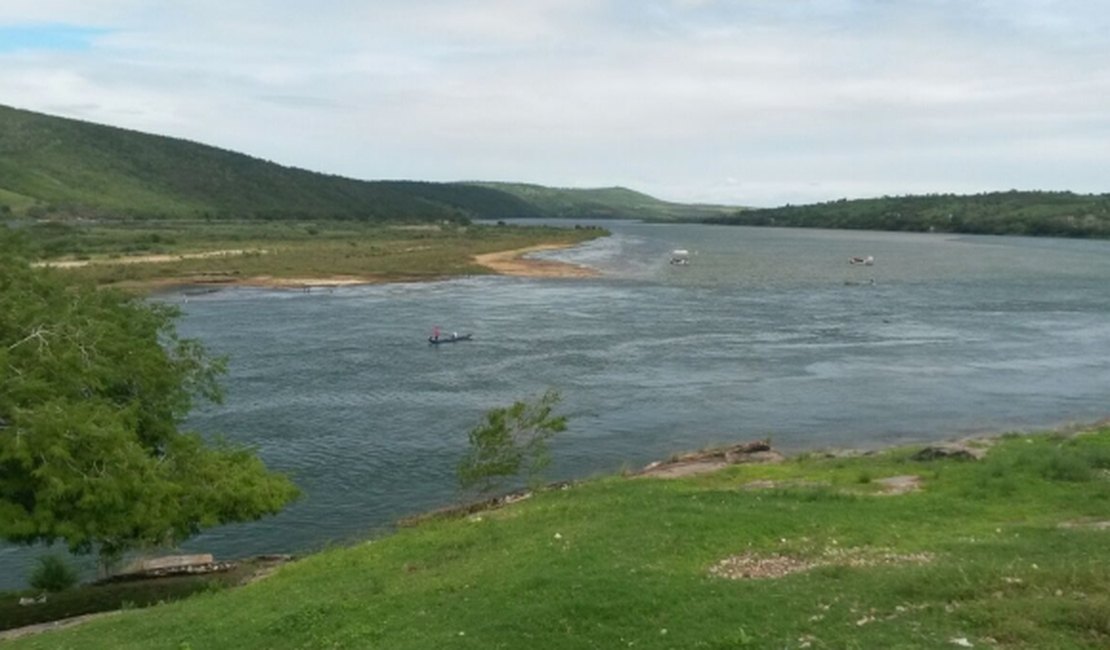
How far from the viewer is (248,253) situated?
134m

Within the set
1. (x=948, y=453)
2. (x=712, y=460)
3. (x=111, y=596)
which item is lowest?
(x=111, y=596)

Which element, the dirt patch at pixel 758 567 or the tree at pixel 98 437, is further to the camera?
the tree at pixel 98 437

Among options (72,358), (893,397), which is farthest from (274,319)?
(72,358)

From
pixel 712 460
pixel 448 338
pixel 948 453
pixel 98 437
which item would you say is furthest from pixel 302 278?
pixel 98 437

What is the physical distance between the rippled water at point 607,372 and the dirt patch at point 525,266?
47.9 ft

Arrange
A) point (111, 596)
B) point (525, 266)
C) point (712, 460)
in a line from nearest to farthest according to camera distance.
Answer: point (111, 596), point (712, 460), point (525, 266)

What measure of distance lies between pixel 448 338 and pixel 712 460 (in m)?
36.1

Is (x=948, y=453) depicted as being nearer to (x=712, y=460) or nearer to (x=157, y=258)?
(x=712, y=460)

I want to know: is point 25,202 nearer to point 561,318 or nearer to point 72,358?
point 561,318

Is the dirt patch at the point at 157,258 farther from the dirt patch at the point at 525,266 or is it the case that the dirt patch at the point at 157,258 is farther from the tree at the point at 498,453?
the tree at the point at 498,453

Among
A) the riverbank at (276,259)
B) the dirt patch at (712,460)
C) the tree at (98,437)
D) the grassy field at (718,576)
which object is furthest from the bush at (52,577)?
the riverbank at (276,259)

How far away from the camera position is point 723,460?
37.9 m

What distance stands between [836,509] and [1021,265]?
137315 millimetres

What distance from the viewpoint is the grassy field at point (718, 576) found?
15883mm
